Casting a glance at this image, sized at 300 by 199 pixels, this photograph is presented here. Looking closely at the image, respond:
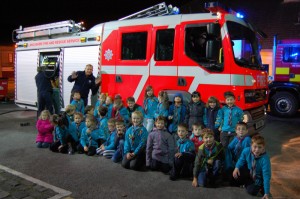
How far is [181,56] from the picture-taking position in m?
5.84

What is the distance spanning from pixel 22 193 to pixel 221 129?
10.4 ft

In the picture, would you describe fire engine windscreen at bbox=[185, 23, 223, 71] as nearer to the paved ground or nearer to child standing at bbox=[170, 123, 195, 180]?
child standing at bbox=[170, 123, 195, 180]

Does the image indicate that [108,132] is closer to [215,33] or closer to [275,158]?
[215,33]

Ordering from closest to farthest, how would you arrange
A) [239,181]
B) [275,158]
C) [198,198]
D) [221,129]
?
[198,198]
[239,181]
[221,129]
[275,158]

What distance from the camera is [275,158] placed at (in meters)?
5.71

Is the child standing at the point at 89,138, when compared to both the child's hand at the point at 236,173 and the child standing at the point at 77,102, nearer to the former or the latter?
the child standing at the point at 77,102

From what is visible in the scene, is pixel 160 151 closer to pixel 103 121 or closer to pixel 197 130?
pixel 197 130

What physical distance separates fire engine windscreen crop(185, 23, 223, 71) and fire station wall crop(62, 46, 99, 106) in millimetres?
2368

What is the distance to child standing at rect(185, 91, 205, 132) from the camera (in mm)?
5438

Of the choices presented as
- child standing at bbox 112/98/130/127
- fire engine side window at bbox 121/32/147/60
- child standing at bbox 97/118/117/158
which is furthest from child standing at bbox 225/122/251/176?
fire engine side window at bbox 121/32/147/60

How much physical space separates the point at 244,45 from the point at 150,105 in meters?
2.11

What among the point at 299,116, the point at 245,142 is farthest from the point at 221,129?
the point at 299,116

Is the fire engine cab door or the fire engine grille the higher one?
the fire engine cab door

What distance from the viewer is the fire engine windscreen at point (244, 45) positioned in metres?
5.57
